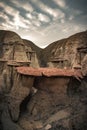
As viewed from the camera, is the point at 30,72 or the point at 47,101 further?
the point at 47,101

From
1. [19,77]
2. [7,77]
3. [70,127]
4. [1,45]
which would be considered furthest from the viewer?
[1,45]

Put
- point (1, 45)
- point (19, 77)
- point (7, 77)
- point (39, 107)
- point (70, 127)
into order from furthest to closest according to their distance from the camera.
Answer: point (1, 45), point (7, 77), point (19, 77), point (39, 107), point (70, 127)

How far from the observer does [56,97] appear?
6285 mm

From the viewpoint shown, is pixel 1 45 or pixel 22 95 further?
pixel 1 45

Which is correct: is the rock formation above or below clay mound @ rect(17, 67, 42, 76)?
below

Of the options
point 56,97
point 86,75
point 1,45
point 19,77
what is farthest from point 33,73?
point 1,45

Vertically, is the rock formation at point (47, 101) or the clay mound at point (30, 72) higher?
the clay mound at point (30, 72)

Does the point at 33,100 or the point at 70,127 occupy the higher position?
the point at 33,100

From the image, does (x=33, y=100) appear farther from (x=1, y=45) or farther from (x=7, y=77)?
(x=1, y=45)

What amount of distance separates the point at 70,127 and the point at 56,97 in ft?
3.80

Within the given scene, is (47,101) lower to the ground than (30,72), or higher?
lower

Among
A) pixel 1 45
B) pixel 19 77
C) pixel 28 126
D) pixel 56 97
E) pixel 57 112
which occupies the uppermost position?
→ pixel 1 45

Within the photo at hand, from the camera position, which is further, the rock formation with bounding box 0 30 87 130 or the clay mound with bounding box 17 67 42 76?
the clay mound with bounding box 17 67 42 76

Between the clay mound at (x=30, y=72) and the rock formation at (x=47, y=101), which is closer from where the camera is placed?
the rock formation at (x=47, y=101)
